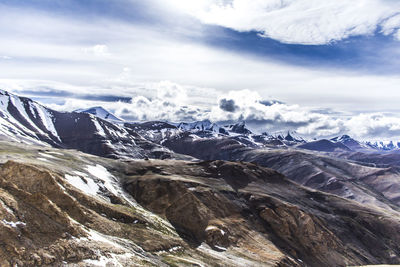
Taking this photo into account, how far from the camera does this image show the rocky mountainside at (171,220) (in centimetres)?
3731

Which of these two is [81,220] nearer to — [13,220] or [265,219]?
[13,220]

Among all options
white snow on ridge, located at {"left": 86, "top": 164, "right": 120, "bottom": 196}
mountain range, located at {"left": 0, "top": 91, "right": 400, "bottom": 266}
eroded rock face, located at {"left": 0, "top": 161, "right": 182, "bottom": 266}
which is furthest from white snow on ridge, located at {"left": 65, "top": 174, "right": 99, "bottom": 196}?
eroded rock face, located at {"left": 0, "top": 161, "right": 182, "bottom": 266}

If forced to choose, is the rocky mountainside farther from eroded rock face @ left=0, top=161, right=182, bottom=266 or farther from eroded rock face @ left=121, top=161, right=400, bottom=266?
eroded rock face @ left=121, top=161, right=400, bottom=266

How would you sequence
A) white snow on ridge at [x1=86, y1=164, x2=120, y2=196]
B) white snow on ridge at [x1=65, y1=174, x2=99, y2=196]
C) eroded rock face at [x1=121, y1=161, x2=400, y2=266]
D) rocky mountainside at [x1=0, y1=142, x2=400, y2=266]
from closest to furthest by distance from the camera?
rocky mountainside at [x1=0, y1=142, x2=400, y2=266], white snow on ridge at [x1=65, y1=174, x2=99, y2=196], eroded rock face at [x1=121, y1=161, x2=400, y2=266], white snow on ridge at [x1=86, y1=164, x2=120, y2=196]

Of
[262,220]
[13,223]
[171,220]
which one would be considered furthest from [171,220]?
[13,223]

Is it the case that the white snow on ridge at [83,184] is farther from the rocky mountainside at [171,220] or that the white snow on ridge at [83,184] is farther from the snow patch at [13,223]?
the snow patch at [13,223]

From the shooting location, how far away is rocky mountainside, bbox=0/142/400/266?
122 ft

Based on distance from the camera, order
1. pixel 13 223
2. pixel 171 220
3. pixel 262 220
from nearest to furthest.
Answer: pixel 13 223
pixel 171 220
pixel 262 220

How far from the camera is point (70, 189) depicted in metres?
62.3

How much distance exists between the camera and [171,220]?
276 ft

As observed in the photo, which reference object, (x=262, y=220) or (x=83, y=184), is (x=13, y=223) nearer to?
(x=83, y=184)

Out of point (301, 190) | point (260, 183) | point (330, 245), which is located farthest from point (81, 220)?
point (301, 190)

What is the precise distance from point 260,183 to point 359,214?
45127mm

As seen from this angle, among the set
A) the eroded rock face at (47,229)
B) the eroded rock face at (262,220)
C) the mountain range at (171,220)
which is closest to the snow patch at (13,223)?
the eroded rock face at (47,229)
